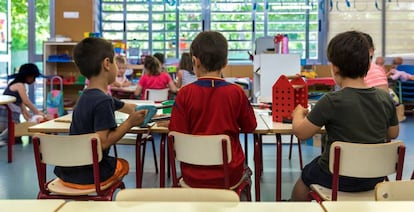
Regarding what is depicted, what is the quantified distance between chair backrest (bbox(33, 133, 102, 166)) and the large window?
5.99 m

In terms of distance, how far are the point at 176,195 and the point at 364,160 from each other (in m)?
0.85

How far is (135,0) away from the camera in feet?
25.7

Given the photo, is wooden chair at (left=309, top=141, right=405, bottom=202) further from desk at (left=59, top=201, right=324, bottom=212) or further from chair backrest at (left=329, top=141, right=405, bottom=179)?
desk at (left=59, top=201, right=324, bottom=212)

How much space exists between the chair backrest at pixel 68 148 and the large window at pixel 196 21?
599 cm

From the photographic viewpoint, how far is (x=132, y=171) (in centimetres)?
382

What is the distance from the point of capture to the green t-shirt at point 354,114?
1870 mm

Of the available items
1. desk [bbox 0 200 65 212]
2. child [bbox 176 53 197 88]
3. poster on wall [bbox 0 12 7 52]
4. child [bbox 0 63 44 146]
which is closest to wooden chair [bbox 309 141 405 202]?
desk [bbox 0 200 65 212]

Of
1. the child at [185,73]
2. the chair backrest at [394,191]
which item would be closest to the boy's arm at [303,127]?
the chair backrest at [394,191]

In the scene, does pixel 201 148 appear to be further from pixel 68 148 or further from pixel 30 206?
pixel 30 206

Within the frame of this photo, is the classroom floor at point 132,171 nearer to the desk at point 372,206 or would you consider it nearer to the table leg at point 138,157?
the table leg at point 138,157

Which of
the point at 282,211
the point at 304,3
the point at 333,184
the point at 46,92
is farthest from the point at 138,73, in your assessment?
the point at 282,211

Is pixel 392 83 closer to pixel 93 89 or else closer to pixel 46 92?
pixel 46 92

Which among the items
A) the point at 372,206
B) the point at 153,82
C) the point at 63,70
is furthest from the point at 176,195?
the point at 63,70

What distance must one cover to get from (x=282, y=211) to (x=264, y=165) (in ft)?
9.80
